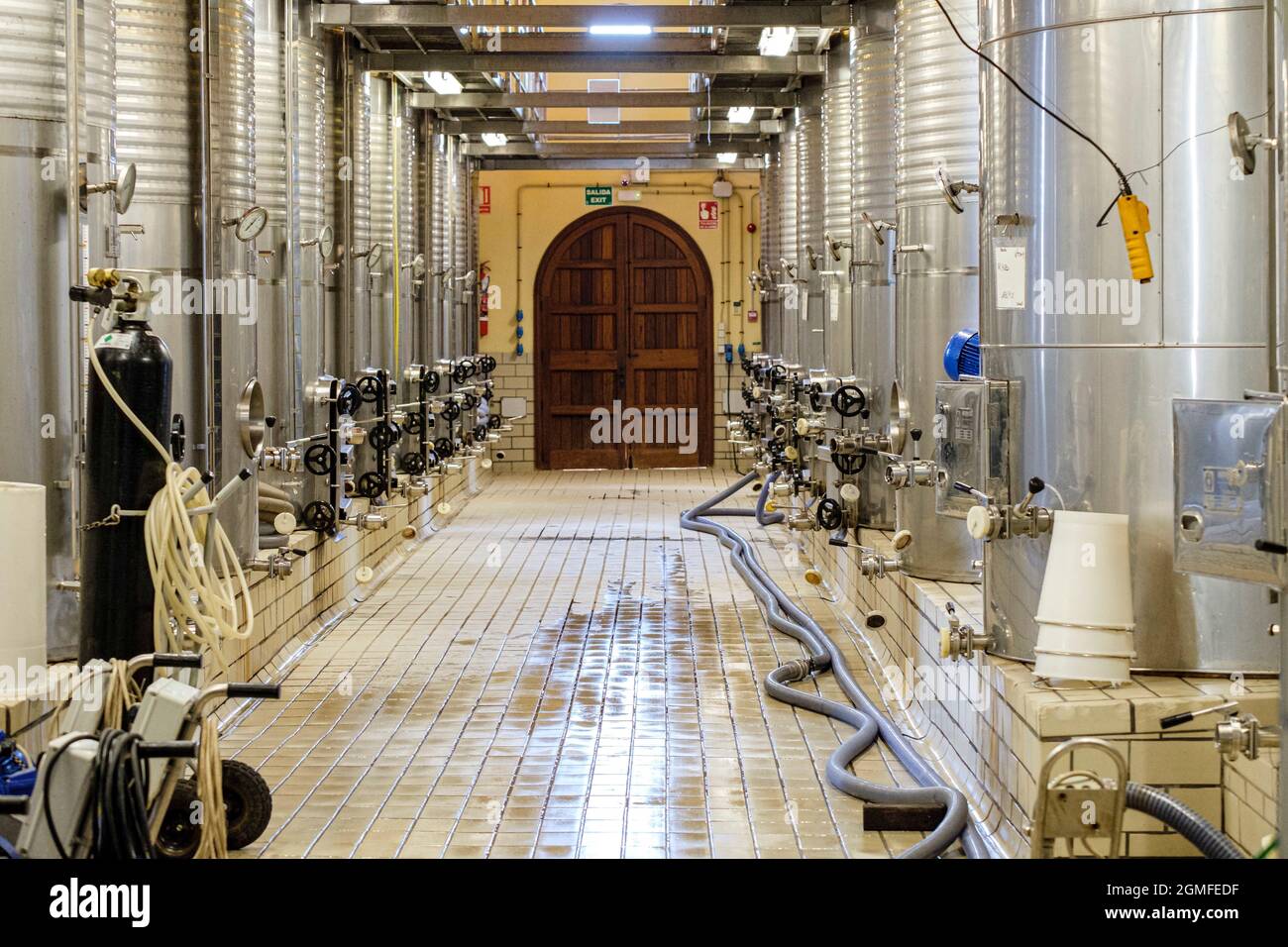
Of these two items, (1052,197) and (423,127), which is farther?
(423,127)

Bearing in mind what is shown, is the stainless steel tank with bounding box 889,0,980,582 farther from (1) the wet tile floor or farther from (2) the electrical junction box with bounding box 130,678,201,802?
(2) the electrical junction box with bounding box 130,678,201,802

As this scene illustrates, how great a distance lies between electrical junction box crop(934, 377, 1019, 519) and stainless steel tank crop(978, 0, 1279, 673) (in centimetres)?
5

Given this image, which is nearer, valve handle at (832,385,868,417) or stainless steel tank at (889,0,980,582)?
stainless steel tank at (889,0,980,582)

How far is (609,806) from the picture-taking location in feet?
16.5

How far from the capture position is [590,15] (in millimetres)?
9469

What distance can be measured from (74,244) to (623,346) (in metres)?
14.2

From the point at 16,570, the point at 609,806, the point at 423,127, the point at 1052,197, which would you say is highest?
the point at 423,127

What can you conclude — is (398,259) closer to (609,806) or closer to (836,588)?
(836,588)

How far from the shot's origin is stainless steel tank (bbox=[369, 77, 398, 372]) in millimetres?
11117

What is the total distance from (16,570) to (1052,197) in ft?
10.3

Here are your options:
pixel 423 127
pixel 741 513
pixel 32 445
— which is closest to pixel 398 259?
pixel 423 127

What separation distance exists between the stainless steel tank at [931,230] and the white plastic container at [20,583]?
3.91 m

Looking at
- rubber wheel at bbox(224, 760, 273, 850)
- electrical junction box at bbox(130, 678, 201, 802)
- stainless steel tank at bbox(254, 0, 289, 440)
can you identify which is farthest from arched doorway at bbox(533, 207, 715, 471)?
electrical junction box at bbox(130, 678, 201, 802)
